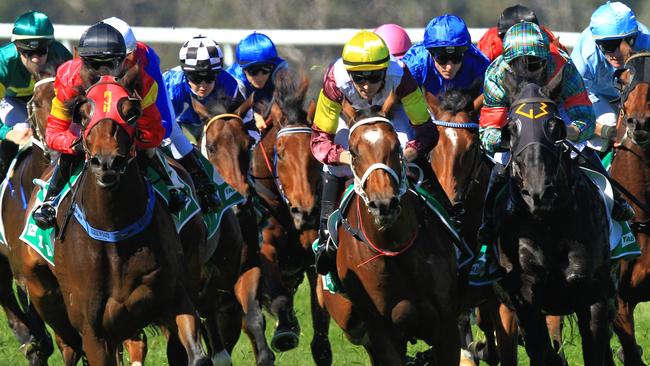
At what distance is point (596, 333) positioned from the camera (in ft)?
26.6

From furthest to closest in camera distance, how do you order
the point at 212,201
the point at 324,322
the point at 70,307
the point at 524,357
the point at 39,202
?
the point at 524,357 → the point at 324,322 → the point at 212,201 → the point at 39,202 → the point at 70,307

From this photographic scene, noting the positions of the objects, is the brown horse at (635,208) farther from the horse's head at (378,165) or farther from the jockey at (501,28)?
the horse's head at (378,165)

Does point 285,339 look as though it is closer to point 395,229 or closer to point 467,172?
point 467,172

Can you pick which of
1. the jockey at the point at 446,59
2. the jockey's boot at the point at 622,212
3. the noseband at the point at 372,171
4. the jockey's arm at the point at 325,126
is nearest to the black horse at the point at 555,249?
the jockey's boot at the point at 622,212

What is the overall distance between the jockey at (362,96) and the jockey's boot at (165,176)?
80 centimetres

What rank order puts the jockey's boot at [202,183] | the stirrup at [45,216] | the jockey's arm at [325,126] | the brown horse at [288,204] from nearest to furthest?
1. the stirrup at [45,216]
2. the jockey's arm at [325,126]
3. the jockey's boot at [202,183]
4. the brown horse at [288,204]

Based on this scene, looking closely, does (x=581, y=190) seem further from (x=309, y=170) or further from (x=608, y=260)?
(x=309, y=170)

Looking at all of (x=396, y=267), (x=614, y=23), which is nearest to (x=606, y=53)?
(x=614, y=23)

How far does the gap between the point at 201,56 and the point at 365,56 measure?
3.10m

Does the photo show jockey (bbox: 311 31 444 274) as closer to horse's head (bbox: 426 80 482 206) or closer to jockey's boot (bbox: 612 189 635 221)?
horse's head (bbox: 426 80 482 206)

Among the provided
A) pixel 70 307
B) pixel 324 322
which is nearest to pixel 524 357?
pixel 324 322

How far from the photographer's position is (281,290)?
10734mm

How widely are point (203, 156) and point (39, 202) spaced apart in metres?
1.45

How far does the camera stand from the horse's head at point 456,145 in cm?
926
